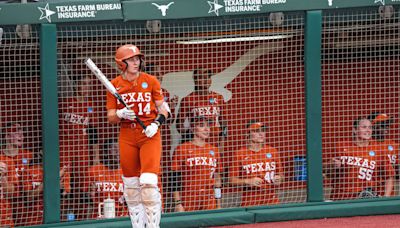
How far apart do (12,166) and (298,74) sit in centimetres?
280

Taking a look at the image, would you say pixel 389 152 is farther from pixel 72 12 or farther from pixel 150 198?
pixel 72 12

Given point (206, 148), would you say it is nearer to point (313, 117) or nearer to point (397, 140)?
point (313, 117)

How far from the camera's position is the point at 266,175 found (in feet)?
25.8

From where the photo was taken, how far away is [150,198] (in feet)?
21.2

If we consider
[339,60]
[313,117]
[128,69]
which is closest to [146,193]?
[128,69]

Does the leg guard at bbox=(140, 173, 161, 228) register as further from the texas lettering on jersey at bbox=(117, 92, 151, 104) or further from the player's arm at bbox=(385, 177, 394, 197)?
the player's arm at bbox=(385, 177, 394, 197)

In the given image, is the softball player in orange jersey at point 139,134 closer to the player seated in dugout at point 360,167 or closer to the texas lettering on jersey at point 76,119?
the texas lettering on jersey at point 76,119

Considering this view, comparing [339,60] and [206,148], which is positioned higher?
[339,60]

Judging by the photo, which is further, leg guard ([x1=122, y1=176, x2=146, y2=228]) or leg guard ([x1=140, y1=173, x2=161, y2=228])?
leg guard ([x1=122, y1=176, x2=146, y2=228])

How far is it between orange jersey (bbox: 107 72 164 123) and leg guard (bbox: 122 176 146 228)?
0.48 m

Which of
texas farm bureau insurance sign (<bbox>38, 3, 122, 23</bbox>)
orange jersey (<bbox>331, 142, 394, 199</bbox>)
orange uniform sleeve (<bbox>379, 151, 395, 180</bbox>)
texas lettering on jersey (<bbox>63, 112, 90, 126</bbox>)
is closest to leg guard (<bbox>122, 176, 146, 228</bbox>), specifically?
texas lettering on jersey (<bbox>63, 112, 90, 126</bbox>)

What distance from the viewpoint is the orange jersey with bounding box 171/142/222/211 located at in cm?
767

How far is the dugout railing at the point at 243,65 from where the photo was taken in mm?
7277

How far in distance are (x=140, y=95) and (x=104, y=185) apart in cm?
138
